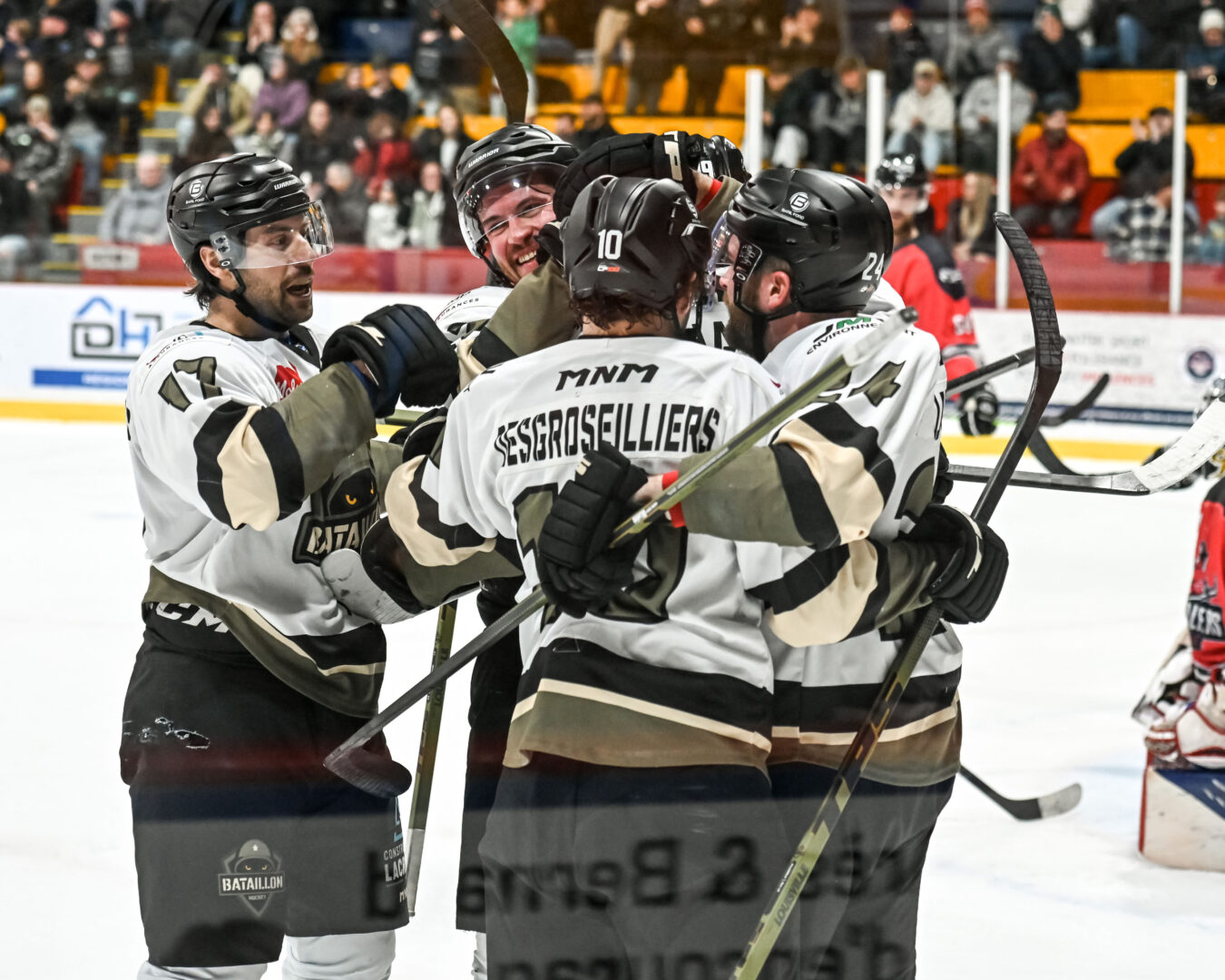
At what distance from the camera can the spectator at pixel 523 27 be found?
936cm

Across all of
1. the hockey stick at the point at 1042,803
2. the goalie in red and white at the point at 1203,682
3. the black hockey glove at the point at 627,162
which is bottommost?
the hockey stick at the point at 1042,803

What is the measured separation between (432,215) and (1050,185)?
2.98 meters

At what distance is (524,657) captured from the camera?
5.57 ft

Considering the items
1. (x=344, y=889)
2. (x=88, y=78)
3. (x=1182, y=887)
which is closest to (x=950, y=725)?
(x=344, y=889)

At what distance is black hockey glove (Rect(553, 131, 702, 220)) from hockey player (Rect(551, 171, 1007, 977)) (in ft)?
0.68

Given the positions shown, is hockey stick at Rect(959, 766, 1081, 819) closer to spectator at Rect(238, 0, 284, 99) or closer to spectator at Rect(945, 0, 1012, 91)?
spectator at Rect(945, 0, 1012, 91)

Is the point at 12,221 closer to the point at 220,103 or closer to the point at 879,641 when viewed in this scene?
the point at 220,103

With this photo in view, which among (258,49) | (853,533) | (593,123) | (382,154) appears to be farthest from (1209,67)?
(853,533)

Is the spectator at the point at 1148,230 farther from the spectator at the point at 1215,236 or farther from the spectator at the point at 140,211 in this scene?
the spectator at the point at 140,211

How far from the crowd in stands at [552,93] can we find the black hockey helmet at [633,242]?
240 inches

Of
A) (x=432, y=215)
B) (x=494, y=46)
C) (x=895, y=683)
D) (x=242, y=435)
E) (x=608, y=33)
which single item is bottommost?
(x=895, y=683)

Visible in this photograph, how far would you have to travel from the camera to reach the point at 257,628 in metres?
1.93

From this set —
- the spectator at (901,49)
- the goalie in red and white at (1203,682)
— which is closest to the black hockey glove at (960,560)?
the goalie in red and white at (1203,682)

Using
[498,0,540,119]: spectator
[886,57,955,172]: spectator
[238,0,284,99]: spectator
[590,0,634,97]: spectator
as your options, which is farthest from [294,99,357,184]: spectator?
[886,57,955,172]: spectator
